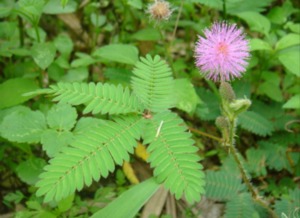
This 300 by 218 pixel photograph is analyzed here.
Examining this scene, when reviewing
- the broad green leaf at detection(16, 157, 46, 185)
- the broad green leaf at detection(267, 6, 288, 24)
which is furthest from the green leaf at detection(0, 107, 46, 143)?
the broad green leaf at detection(267, 6, 288, 24)

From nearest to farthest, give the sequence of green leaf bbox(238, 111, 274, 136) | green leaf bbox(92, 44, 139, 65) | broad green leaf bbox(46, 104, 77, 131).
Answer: broad green leaf bbox(46, 104, 77, 131)
green leaf bbox(92, 44, 139, 65)
green leaf bbox(238, 111, 274, 136)

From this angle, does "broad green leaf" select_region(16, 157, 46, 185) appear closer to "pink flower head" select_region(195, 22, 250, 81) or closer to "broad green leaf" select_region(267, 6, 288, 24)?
"pink flower head" select_region(195, 22, 250, 81)

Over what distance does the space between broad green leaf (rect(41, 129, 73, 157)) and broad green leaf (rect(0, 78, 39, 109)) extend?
0.42 metres

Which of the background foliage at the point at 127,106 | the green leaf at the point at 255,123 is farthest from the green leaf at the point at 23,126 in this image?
the green leaf at the point at 255,123

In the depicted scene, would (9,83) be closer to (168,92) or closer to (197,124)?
(168,92)

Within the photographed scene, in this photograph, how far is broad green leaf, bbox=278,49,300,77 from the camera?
7.20ft

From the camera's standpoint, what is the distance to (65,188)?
50.4 inches

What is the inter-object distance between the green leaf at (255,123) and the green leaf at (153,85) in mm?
865

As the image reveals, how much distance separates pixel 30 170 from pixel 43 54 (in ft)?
2.05

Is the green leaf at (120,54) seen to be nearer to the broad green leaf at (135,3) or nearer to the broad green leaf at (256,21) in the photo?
the broad green leaf at (135,3)

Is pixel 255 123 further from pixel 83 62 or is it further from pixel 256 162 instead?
pixel 83 62

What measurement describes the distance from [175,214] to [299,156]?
0.80m

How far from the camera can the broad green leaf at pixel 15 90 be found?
206 cm

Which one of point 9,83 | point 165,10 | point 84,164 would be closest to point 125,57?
point 165,10
